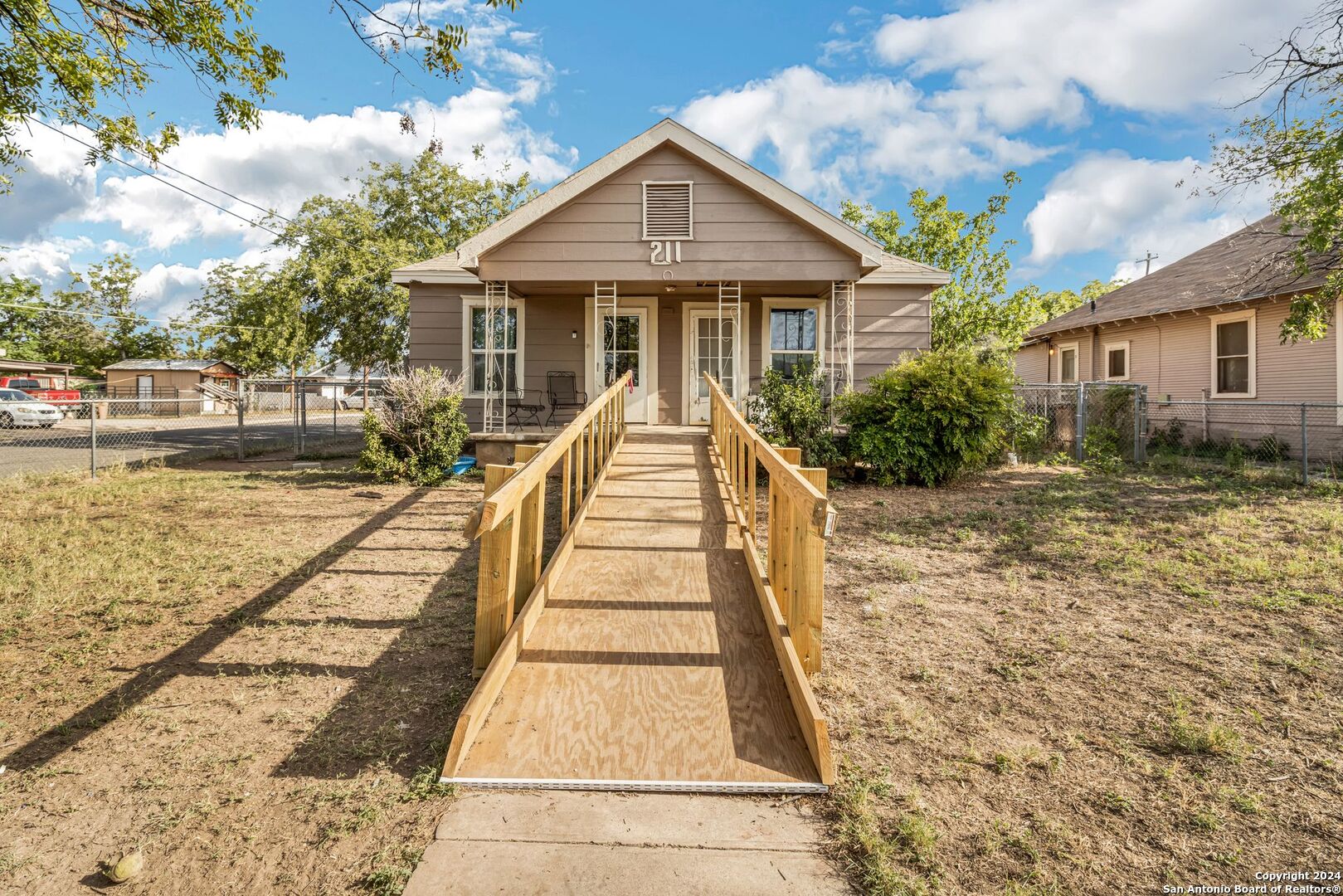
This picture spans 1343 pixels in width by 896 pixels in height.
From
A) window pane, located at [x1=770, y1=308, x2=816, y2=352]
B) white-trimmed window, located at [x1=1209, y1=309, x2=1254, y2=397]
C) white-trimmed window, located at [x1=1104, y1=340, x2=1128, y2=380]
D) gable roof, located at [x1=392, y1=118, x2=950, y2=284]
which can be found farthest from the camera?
white-trimmed window, located at [x1=1104, y1=340, x2=1128, y2=380]

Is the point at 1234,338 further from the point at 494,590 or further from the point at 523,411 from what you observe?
the point at 494,590

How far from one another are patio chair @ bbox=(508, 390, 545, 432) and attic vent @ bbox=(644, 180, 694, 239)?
369 cm

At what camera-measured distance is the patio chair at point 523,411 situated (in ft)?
39.3

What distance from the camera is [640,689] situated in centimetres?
326

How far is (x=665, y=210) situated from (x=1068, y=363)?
15.4 m

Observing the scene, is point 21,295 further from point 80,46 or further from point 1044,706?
point 1044,706

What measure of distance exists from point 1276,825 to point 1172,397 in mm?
15892

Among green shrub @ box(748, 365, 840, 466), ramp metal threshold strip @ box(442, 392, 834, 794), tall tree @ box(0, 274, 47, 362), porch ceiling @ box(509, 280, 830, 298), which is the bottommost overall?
ramp metal threshold strip @ box(442, 392, 834, 794)

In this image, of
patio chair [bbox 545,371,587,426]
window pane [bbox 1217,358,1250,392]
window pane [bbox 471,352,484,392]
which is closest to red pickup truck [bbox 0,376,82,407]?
window pane [bbox 471,352,484,392]

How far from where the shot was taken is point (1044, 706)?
3467 mm

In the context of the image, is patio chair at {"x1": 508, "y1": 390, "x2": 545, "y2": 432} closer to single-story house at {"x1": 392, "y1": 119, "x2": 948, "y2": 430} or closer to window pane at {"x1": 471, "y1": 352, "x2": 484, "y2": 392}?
single-story house at {"x1": 392, "y1": 119, "x2": 948, "y2": 430}

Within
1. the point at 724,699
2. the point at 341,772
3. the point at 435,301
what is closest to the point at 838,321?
the point at 435,301

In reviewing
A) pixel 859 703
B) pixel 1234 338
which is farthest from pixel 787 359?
pixel 1234 338

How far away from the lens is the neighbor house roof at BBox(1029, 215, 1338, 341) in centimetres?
1239
